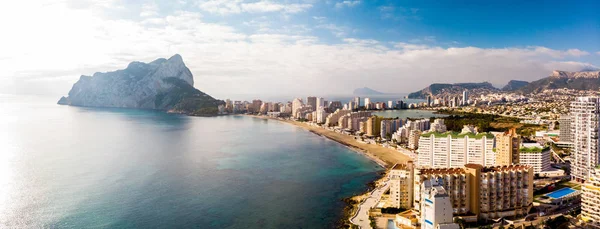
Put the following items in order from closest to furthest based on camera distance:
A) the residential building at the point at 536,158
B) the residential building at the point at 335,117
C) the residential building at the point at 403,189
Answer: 1. the residential building at the point at 403,189
2. the residential building at the point at 536,158
3. the residential building at the point at 335,117

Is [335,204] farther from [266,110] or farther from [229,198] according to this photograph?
[266,110]

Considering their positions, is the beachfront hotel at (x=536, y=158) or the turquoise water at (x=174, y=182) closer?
the turquoise water at (x=174, y=182)

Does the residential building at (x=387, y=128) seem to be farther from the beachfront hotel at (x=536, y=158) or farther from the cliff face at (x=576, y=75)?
the cliff face at (x=576, y=75)

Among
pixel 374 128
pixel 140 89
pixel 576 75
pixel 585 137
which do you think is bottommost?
pixel 374 128

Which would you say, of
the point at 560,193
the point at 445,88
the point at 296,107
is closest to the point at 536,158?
the point at 560,193

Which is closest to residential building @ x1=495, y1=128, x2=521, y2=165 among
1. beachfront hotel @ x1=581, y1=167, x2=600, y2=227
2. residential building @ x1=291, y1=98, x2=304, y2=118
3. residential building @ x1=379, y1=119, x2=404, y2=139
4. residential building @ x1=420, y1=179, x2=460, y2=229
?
beachfront hotel @ x1=581, y1=167, x2=600, y2=227

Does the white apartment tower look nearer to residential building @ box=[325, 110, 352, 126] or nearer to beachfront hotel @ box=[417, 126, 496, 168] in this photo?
beachfront hotel @ box=[417, 126, 496, 168]

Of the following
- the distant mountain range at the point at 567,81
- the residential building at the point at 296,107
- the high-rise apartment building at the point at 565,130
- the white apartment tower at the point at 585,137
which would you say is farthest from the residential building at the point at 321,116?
the distant mountain range at the point at 567,81

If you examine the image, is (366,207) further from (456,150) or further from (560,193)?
(456,150)
